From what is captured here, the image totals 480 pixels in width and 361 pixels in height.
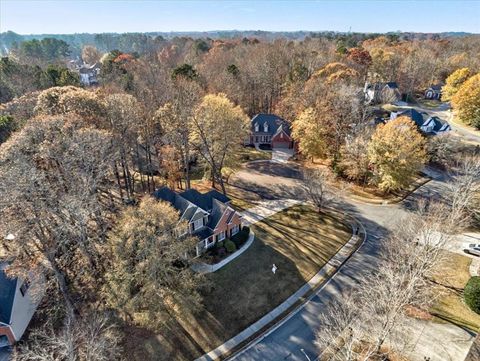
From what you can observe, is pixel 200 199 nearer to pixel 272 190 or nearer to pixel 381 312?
pixel 272 190

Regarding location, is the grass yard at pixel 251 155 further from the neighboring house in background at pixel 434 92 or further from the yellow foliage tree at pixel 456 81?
the neighboring house in background at pixel 434 92

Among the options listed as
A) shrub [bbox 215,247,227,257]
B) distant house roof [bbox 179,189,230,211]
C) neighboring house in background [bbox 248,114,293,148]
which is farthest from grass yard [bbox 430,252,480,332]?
neighboring house in background [bbox 248,114,293,148]

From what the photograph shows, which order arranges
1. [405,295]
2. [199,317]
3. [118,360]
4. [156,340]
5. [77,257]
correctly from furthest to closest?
[77,257]
[199,317]
[156,340]
[118,360]
[405,295]

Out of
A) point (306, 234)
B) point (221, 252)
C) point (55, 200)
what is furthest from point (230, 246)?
point (55, 200)

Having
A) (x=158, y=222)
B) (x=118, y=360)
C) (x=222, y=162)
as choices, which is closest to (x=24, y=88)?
(x=222, y=162)

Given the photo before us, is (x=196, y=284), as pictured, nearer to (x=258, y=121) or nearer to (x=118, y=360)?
(x=118, y=360)

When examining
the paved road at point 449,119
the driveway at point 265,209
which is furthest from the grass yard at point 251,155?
the paved road at point 449,119
